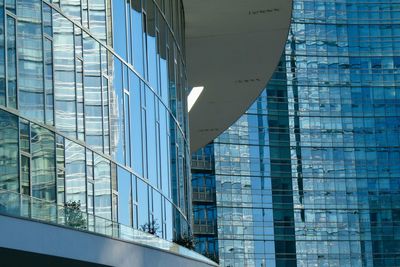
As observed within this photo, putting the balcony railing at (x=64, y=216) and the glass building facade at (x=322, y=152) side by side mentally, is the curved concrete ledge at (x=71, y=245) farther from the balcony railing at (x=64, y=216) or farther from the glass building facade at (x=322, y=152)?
the glass building facade at (x=322, y=152)

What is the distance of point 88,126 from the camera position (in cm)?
1819

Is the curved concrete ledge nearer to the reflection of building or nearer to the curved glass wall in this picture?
the reflection of building

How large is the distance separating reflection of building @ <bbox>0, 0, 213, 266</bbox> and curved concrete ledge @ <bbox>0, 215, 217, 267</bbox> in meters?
0.03

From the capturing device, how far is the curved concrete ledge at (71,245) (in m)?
14.1

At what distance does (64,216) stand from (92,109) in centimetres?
309

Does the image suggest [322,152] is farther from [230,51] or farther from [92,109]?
[92,109]

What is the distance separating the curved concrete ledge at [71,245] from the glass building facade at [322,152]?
61.6m

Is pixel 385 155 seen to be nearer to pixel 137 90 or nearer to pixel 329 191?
pixel 329 191

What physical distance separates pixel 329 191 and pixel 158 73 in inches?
2324

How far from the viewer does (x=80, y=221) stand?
1609cm

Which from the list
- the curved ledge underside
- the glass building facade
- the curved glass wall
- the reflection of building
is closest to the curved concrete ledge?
the reflection of building

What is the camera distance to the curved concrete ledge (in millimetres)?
14133

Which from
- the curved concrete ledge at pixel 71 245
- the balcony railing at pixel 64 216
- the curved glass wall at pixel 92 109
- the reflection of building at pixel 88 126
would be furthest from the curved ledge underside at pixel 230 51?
the curved concrete ledge at pixel 71 245

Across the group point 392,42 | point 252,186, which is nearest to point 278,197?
point 252,186
